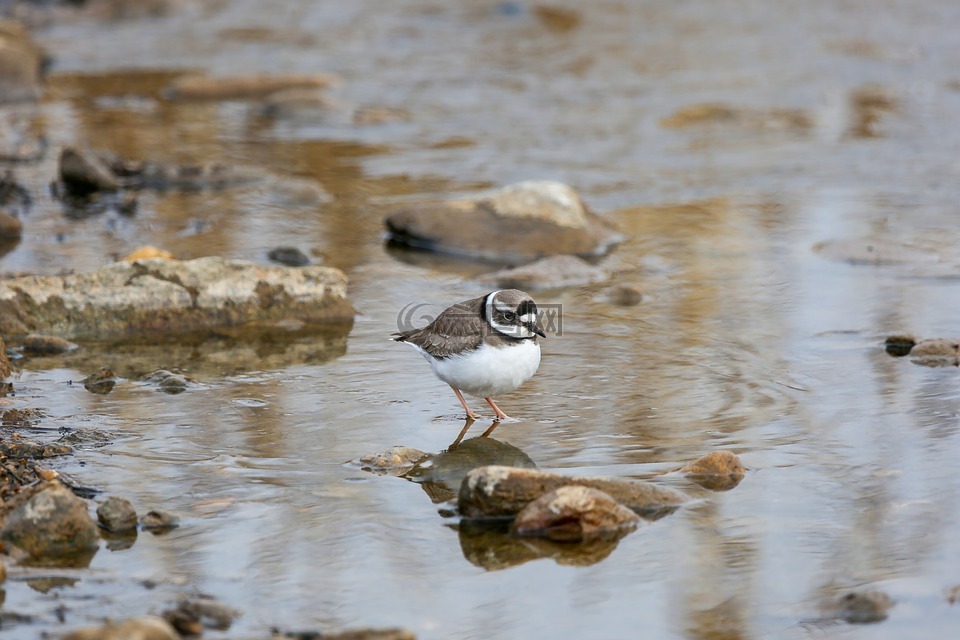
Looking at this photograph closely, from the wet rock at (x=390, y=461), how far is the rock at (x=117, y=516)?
4.03 feet

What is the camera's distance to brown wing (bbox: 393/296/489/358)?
22.3 feet

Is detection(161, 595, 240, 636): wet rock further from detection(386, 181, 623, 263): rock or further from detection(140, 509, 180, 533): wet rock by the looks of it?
detection(386, 181, 623, 263): rock

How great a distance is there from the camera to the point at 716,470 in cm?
608

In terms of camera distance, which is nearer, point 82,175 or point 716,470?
point 716,470

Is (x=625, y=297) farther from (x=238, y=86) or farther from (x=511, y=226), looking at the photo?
(x=238, y=86)

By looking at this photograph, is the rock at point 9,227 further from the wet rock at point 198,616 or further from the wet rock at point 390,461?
the wet rock at point 198,616

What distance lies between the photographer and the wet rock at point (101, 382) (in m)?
7.48

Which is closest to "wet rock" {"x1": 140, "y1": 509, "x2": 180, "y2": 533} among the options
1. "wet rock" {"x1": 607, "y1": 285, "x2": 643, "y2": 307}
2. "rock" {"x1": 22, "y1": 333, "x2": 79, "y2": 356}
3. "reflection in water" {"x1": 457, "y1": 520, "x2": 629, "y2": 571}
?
"reflection in water" {"x1": 457, "y1": 520, "x2": 629, "y2": 571}

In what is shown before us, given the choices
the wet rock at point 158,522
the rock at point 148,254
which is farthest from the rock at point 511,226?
the wet rock at point 158,522

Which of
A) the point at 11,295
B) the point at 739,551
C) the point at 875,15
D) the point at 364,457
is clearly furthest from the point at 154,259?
the point at 875,15

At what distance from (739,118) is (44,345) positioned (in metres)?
9.64

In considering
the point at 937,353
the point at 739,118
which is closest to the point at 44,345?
the point at 937,353

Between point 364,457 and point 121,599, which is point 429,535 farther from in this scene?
point 121,599

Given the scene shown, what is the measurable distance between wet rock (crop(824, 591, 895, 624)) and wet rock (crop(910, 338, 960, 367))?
3094mm
